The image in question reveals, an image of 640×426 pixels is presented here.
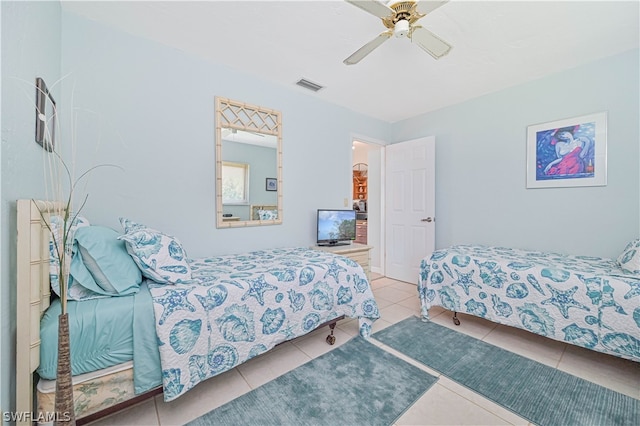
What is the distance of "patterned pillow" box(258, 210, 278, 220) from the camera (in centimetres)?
289

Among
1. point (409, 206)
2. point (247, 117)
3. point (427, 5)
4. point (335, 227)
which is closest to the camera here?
point (427, 5)

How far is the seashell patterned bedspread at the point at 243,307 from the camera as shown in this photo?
1.38 metres

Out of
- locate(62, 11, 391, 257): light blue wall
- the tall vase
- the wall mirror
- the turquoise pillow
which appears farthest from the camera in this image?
the wall mirror

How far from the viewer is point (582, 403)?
1.51 meters

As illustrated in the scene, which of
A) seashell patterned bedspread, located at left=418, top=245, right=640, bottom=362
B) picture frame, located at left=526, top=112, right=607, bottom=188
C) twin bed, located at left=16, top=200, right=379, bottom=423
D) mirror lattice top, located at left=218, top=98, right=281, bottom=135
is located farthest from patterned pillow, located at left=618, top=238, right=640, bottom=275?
mirror lattice top, located at left=218, top=98, right=281, bottom=135

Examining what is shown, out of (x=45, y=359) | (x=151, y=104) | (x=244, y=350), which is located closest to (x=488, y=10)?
(x=151, y=104)

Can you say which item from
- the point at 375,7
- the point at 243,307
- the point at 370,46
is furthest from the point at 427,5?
the point at 243,307

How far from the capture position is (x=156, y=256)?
5.04 feet

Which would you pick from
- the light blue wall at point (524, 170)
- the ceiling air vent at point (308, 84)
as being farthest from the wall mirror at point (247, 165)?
the light blue wall at point (524, 170)

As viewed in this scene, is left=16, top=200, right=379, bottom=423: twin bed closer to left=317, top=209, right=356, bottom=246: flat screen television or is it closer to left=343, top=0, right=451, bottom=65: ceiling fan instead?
left=317, top=209, right=356, bottom=246: flat screen television

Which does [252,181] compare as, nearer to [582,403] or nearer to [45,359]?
[45,359]

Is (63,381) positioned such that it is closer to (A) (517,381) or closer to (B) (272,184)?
(B) (272,184)

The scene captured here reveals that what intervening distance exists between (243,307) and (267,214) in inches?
56.1

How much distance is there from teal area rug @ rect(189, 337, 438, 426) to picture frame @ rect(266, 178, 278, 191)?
181 centimetres
